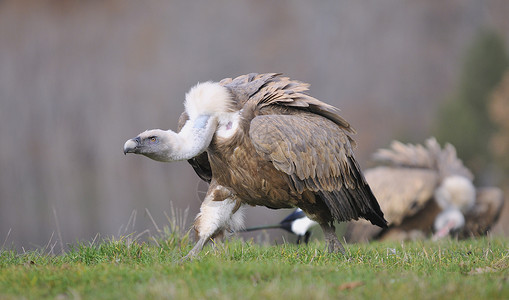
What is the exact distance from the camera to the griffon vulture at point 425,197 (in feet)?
35.0

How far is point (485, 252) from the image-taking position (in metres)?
5.89

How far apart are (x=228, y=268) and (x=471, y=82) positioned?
3089 centimetres

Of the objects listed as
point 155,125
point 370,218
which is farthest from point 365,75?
point 370,218

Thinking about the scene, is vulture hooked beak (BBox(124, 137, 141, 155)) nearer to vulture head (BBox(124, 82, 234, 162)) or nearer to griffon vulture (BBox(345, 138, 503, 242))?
vulture head (BBox(124, 82, 234, 162))

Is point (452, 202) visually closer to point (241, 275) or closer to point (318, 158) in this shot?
point (318, 158)

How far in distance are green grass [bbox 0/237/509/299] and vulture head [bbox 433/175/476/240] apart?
228 inches

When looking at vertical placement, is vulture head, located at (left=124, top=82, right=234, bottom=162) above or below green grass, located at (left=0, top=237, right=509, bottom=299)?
above

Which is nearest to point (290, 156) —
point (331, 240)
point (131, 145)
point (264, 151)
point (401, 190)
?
point (264, 151)

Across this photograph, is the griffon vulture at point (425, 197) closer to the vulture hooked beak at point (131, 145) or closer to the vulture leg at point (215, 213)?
the vulture leg at point (215, 213)

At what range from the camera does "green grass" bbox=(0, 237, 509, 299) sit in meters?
3.71

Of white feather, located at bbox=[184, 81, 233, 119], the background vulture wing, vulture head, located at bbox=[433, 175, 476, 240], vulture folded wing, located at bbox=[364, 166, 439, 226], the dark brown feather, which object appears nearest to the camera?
the dark brown feather

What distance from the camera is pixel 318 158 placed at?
5.86 meters

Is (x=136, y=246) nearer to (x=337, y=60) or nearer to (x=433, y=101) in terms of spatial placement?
(x=337, y=60)

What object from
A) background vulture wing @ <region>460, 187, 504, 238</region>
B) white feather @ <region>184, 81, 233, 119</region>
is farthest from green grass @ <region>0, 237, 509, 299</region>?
background vulture wing @ <region>460, 187, 504, 238</region>
